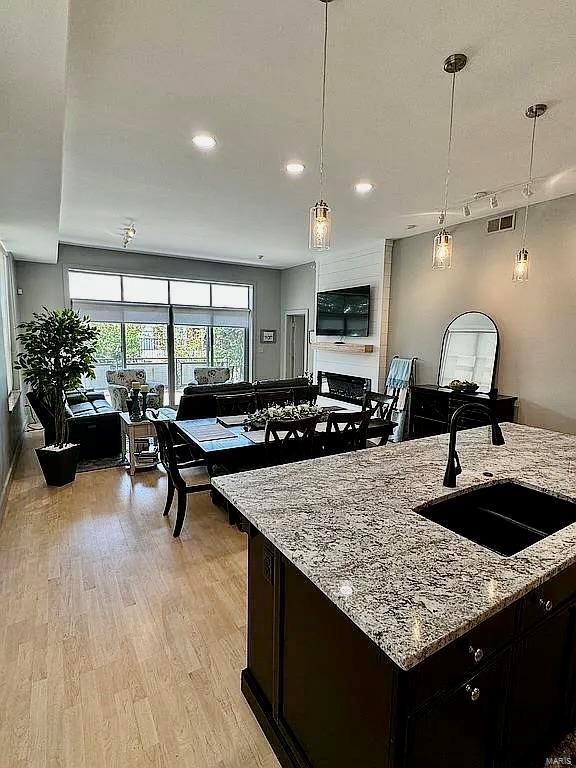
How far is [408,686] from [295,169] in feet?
12.2

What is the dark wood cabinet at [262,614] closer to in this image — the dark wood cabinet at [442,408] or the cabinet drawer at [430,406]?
the dark wood cabinet at [442,408]

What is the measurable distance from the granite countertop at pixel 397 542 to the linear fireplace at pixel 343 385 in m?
4.40

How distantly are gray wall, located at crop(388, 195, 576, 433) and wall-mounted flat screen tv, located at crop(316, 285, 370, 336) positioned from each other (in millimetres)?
933

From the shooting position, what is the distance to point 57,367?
4121 millimetres

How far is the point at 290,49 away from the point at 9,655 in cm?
340

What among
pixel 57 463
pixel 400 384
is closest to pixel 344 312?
pixel 400 384

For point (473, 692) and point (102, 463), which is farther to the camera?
point (102, 463)

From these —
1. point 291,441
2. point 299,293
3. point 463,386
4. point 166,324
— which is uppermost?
point 299,293

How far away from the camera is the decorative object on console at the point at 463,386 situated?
4953mm

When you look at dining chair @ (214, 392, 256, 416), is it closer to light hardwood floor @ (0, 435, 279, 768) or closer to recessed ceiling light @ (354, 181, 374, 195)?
light hardwood floor @ (0, 435, 279, 768)

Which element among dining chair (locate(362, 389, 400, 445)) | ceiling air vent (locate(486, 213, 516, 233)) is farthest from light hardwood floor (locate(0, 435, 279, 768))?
ceiling air vent (locate(486, 213, 516, 233))

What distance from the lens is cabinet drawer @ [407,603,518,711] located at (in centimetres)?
97

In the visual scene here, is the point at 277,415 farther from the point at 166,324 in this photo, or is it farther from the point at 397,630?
the point at 166,324

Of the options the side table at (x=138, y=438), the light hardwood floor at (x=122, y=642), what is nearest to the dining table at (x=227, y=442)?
the light hardwood floor at (x=122, y=642)
